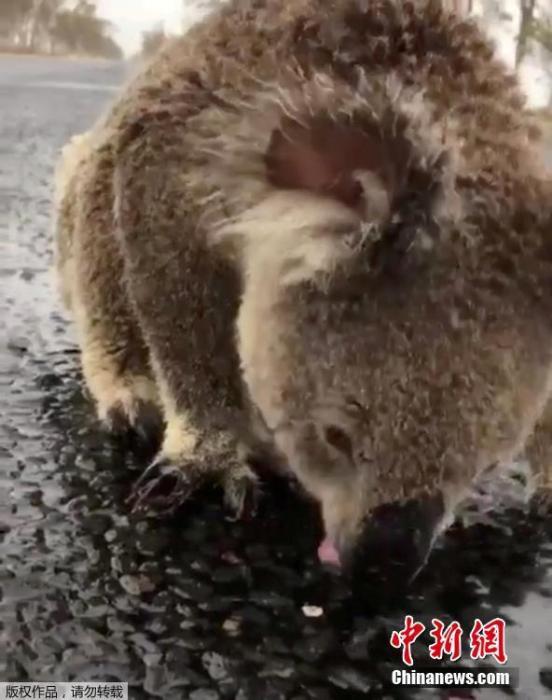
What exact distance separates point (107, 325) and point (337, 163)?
2.35ft

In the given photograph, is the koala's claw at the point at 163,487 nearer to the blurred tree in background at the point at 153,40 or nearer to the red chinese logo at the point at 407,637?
the red chinese logo at the point at 407,637

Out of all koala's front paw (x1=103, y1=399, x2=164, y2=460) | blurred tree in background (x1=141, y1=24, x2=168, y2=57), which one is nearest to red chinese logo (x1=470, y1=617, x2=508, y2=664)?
koala's front paw (x1=103, y1=399, x2=164, y2=460)

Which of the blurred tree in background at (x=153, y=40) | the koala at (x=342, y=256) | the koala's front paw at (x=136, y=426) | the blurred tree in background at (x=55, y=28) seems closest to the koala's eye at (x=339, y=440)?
the koala at (x=342, y=256)

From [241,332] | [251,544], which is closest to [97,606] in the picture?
[251,544]

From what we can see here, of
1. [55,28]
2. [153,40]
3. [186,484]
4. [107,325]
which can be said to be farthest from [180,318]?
[55,28]

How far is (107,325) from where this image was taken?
68.1 inches

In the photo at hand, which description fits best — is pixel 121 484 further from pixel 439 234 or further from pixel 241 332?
pixel 439 234

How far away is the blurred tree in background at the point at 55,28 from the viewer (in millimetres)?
1940

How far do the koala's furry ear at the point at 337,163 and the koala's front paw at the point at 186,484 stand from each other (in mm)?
428

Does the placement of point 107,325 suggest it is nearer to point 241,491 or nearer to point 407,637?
point 241,491

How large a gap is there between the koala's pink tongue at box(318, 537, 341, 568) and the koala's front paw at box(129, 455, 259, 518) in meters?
0.14

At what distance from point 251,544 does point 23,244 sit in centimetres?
102

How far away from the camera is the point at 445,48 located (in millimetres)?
1327

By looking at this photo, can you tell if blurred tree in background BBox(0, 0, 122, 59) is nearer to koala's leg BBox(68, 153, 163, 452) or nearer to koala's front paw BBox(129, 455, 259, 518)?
koala's leg BBox(68, 153, 163, 452)
